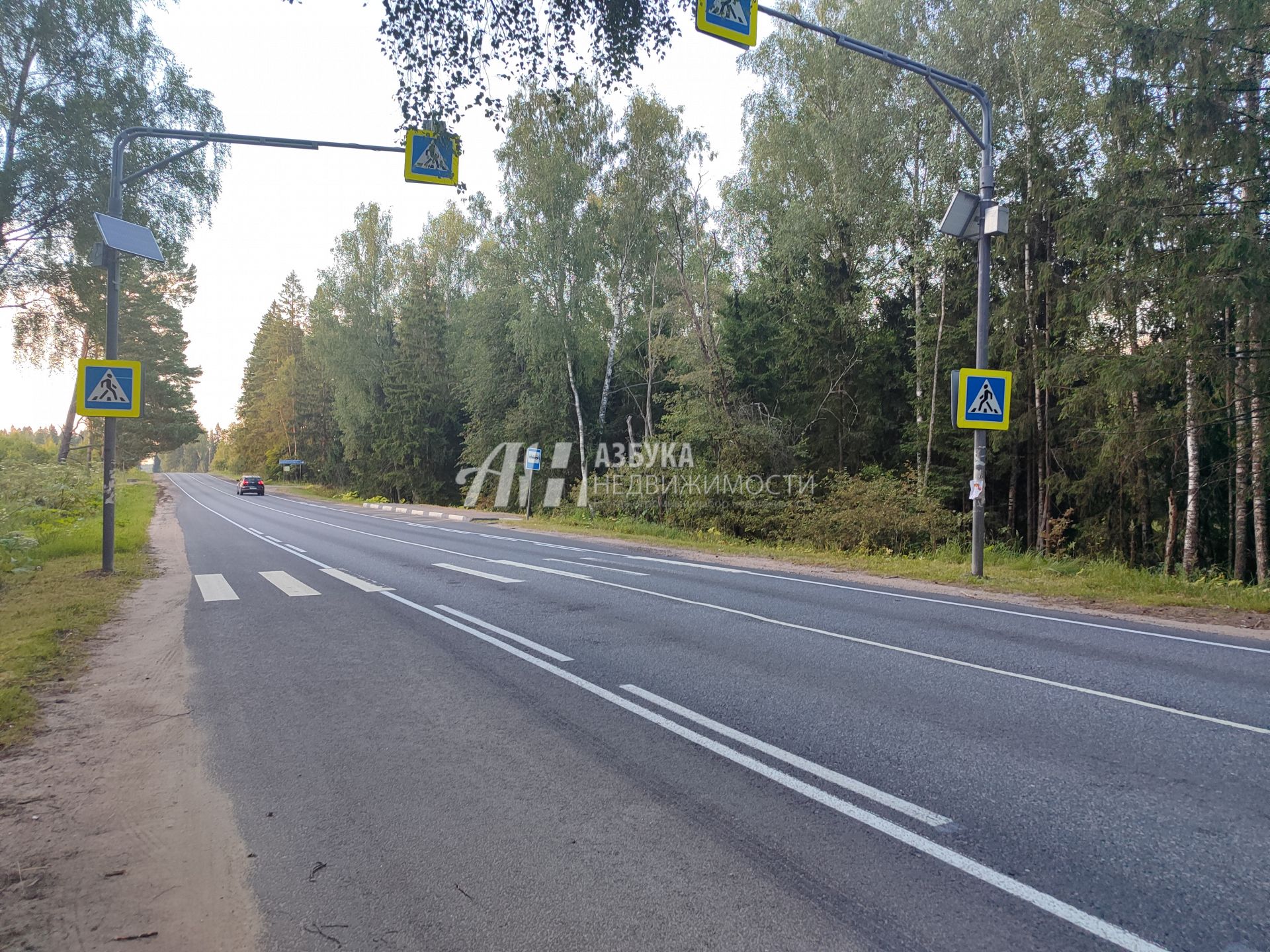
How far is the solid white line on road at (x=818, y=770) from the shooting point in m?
3.63

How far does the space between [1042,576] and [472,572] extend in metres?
10.6

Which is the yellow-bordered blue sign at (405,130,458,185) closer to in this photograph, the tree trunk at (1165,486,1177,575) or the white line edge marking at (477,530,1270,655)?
the white line edge marking at (477,530,1270,655)

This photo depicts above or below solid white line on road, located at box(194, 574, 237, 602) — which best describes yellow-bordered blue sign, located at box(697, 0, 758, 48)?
above

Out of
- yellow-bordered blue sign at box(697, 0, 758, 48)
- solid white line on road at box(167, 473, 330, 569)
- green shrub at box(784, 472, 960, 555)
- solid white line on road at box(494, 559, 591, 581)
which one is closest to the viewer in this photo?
yellow-bordered blue sign at box(697, 0, 758, 48)

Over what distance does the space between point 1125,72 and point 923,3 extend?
10992 mm

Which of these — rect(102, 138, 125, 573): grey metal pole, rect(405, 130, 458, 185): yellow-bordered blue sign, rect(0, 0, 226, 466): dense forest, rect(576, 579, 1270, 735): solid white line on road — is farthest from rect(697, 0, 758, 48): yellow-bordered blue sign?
rect(0, 0, 226, 466): dense forest

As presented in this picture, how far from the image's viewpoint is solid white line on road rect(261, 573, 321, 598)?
11137 mm

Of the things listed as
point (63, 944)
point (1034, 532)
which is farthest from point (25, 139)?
point (1034, 532)

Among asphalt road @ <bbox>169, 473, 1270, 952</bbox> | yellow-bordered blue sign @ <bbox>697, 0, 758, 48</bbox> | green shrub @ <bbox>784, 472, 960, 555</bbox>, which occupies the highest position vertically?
yellow-bordered blue sign @ <bbox>697, 0, 758, 48</bbox>

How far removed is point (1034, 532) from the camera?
2333 cm

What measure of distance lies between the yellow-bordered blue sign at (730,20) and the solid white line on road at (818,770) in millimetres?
6287

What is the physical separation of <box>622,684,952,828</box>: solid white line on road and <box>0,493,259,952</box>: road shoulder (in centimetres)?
289

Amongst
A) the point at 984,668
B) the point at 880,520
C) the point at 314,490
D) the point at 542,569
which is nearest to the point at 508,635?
the point at 984,668

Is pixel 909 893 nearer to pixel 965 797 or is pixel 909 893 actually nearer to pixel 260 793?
pixel 965 797
